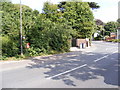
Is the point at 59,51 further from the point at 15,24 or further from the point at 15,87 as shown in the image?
the point at 15,87

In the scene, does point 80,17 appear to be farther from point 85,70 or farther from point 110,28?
point 110,28

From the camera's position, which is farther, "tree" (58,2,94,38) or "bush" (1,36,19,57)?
"tree" (58,2,94,38)

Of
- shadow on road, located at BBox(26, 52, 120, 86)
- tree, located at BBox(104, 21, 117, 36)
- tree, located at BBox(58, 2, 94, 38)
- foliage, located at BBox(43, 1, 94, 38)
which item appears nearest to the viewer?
shadow on road, located at BBox(26, 52, 120, 86)

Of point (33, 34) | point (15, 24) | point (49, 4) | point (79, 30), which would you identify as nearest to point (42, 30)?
point (33, 34)

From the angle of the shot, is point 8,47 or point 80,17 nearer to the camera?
point 8,47

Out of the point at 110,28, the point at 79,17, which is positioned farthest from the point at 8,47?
the point at 110,28

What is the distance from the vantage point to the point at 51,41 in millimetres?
18781

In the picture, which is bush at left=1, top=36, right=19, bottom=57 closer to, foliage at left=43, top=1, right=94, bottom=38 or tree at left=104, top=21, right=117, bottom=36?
foliage at left=43, top=1, right=94, bottom=38

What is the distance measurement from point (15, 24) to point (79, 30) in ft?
45.5

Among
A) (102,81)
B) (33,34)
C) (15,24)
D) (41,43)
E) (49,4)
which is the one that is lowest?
(102,81)

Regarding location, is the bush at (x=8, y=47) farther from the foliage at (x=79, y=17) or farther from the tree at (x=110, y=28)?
the tree at (x=110, y=28)

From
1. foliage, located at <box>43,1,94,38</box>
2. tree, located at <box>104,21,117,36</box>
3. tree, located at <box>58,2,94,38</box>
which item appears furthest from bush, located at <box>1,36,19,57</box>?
tree, located at <box>104,21,117,36</box>

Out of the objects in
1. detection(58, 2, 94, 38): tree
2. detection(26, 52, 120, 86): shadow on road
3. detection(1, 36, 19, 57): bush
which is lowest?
detection(26, 52, 120, 86): shadow on road

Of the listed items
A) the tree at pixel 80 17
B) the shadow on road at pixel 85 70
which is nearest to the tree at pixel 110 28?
the tree at pixel 80 17
